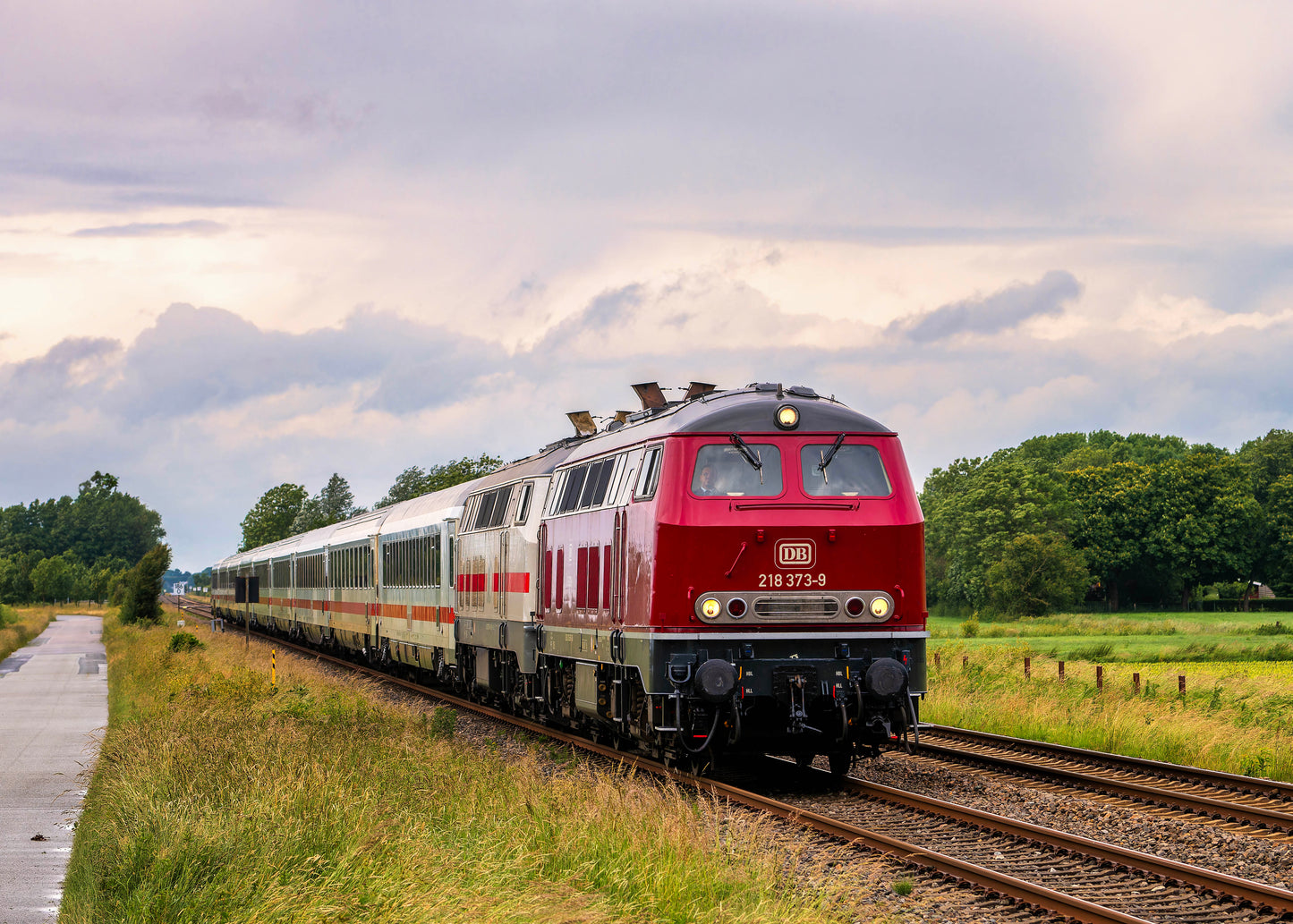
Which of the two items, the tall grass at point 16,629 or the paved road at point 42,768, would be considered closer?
the paved road at point 42,768

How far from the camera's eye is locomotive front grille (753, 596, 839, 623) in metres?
13.4

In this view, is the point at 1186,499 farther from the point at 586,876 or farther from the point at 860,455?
the point at 586,876

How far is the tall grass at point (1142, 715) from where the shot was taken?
645 inches

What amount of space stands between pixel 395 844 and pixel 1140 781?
9.06 metres

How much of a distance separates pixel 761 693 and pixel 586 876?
16.0ft

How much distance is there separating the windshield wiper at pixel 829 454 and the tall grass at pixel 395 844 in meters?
3.48

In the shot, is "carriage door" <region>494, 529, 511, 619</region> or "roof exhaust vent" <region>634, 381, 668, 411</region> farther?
"carriage door" <region>494, 529, 511, 619</region>

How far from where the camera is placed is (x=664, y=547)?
1344 centimetres

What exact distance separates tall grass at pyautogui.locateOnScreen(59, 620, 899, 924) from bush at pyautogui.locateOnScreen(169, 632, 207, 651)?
78.9 ft

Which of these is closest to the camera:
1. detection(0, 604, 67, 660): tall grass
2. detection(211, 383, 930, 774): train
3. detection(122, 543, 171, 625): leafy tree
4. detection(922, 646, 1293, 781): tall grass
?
detection(211, 383, 930, 774): train

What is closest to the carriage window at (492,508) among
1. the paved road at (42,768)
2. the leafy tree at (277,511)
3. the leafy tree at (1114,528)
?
the paved road at (42,768)

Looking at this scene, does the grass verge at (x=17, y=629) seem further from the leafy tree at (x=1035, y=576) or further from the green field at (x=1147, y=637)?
the leafy tree at (x=1035, y=576)

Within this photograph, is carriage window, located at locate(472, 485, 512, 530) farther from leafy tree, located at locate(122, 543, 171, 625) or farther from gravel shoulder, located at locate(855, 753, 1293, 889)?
leafy tree, located at locate(122, 543, 171, 625)

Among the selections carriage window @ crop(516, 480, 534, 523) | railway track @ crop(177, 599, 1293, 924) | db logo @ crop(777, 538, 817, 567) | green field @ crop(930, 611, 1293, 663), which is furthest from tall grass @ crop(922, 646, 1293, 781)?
green field @ crop(930, 611, 1293, 663)
